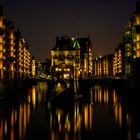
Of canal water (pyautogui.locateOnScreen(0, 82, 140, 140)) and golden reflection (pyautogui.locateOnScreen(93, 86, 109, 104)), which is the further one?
golden reflection (pyautogui.locateOnScreen(93, 86, 109, 104))

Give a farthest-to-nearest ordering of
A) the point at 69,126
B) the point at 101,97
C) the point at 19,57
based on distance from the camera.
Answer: the point at 19,57 → the point at 101,97 → the point at 69,126

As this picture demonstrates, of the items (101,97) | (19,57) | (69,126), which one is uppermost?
(19,57)

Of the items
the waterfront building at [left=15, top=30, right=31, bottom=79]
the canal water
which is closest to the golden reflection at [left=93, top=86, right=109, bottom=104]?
the canal water

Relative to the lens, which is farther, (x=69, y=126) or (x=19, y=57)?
(x=19, y=57)

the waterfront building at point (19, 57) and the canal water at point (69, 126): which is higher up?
the waterfront building at point (19, 57)

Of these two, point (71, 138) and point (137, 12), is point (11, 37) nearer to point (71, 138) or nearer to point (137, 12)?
point (137, 12)

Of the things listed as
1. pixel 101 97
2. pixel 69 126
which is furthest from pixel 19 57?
pixel 69 126

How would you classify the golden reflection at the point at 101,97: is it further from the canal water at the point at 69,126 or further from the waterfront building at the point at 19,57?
the waterfront building at the point at 19,57

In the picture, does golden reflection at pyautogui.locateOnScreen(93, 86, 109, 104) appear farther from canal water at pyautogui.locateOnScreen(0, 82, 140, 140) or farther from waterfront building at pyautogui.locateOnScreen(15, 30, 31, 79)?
waterfront building at pyautogui.locateOnScreen(15, 30, 31, 79)

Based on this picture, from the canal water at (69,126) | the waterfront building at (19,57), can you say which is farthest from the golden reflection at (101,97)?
the waterfront building at (19,57)

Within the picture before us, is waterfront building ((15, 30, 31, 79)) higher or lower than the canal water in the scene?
higher

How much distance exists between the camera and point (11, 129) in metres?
35.5

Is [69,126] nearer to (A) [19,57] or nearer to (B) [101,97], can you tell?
(B) [101,97]

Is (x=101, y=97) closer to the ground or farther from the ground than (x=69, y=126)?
farther from the ground
